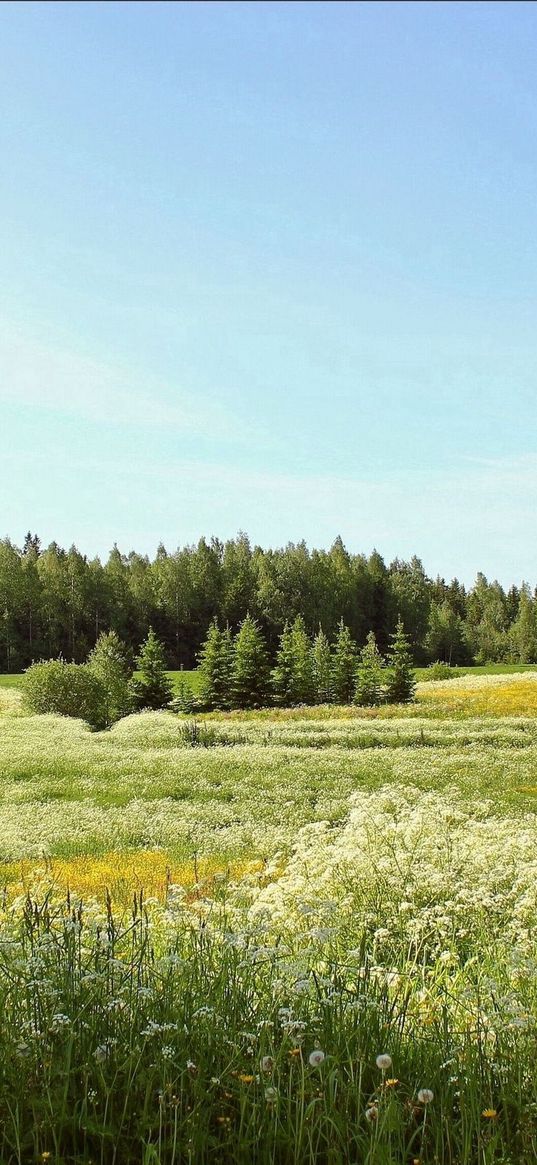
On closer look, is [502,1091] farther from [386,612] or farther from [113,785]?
[386,612]

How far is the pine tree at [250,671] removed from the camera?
5381 cm

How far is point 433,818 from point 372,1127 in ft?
19.9

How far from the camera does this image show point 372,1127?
2.70m

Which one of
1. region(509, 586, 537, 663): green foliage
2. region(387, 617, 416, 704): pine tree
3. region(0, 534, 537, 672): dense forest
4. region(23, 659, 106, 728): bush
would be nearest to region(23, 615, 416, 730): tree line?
region(387, 617, 416, 704): pine tree

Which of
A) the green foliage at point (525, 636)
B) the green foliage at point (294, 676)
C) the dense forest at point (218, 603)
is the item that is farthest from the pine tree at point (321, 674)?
the green foliage at point (525, 636)

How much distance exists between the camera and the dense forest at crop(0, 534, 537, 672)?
9344 centimetres

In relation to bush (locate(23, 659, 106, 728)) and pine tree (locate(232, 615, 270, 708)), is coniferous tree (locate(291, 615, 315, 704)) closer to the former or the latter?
pine tree (locate(232, 615, 270, 708))

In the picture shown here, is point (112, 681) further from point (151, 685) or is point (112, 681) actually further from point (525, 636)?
point (525, 636)

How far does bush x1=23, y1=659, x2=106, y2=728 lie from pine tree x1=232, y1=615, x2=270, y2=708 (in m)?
11.4

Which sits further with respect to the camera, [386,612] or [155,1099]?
[386,612]

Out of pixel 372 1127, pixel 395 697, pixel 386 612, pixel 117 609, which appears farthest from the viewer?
pixel 386 612

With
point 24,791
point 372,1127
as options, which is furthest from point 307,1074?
point 24,791

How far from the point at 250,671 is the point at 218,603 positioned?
53.9 meters

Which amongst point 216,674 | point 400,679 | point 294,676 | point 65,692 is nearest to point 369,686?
point 400,679
